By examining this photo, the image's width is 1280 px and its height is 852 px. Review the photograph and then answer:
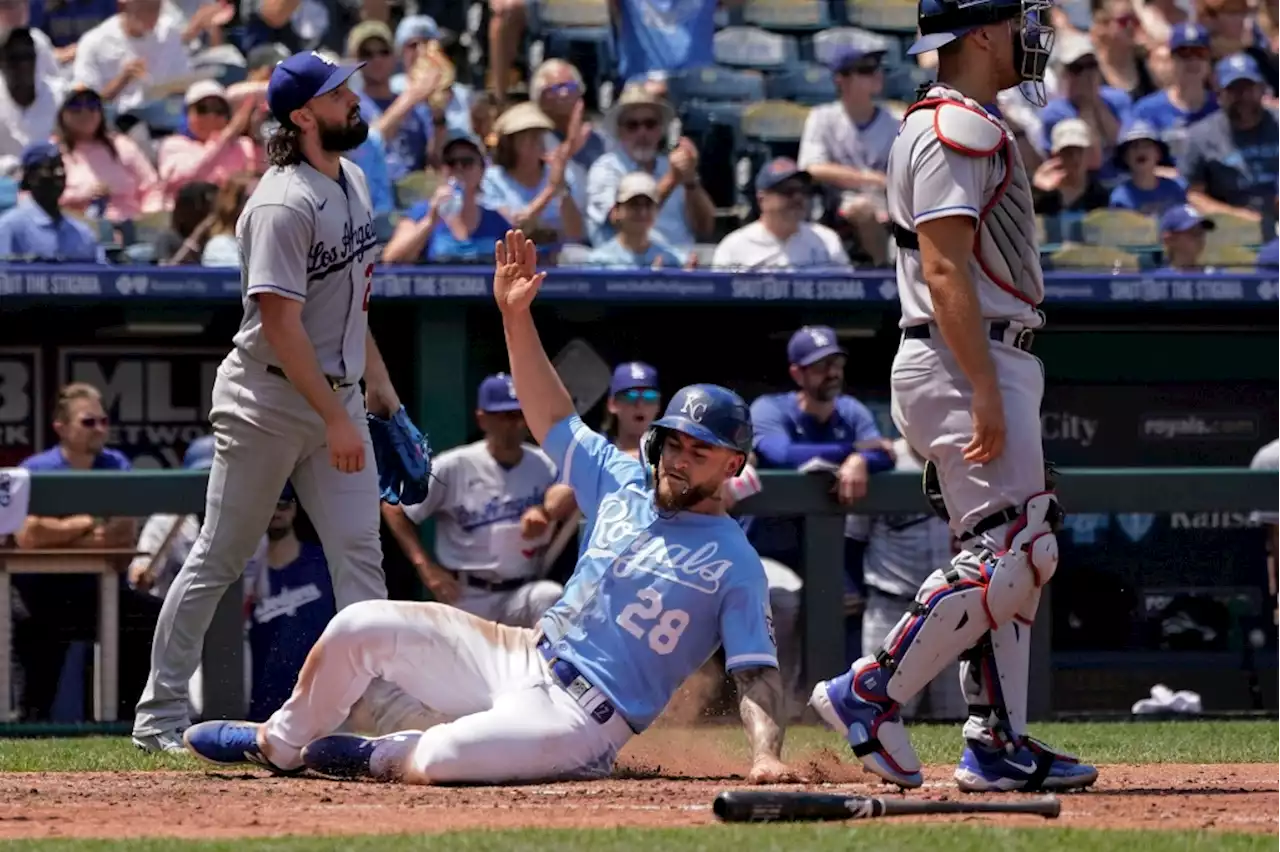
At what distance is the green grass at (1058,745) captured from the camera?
225 inches

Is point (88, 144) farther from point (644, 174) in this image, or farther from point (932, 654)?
point (932, 654)

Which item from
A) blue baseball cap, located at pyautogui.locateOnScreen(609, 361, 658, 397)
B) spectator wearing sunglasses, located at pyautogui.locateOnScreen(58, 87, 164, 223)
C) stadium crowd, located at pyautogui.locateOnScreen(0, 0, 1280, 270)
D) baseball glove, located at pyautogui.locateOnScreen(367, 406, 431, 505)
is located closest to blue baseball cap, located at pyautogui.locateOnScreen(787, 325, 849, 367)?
blue baseball cap, located at pyautogui.locateOnScreen(609, 361, 658, 397)

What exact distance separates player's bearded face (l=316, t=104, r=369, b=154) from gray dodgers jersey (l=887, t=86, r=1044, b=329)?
5.33ft

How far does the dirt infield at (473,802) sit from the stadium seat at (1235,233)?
17.0 feet

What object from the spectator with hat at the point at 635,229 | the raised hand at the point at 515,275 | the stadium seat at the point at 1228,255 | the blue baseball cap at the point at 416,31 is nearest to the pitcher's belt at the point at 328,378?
the raised hand at the point at 515,275

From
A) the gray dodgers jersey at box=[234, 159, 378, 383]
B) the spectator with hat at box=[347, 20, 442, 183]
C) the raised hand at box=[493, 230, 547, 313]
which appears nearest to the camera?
the raised hand at box=[493, 230, 547, 313]

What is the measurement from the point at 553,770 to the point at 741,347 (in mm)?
4997

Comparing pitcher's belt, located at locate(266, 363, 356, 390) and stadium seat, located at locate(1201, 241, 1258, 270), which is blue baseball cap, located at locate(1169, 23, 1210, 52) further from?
pitcher's belt, located at locate(266, 363, 356, 390)

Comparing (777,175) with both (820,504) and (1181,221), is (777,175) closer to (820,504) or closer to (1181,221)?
(1181,221)

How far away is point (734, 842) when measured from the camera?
360 centimetres

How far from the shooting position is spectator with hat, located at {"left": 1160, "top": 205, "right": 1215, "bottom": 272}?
9805 millimetres

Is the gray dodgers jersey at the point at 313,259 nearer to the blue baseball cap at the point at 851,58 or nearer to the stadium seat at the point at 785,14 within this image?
the blue baseball cap at the point at 851,58

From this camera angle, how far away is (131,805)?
173 inches

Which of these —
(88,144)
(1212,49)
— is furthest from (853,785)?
(1212,49)
